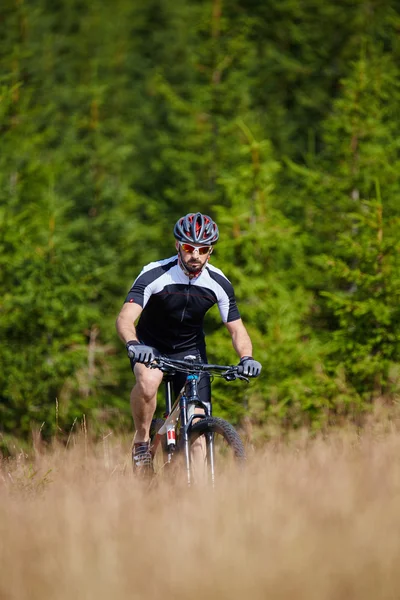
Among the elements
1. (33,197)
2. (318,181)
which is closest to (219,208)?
(318,181)

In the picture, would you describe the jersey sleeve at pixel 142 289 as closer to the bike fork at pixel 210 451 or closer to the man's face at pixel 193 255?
the man's face at pixel 193 255

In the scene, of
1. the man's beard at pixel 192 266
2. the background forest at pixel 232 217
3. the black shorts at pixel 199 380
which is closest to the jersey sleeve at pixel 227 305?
the man's beard at pixel 192 266

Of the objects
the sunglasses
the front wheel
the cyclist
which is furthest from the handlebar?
the sunglasses

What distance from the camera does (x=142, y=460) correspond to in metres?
6.15

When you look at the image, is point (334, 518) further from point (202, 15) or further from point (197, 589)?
point (202, 15)

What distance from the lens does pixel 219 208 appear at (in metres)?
16.4

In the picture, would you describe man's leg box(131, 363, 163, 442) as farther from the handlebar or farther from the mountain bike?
the handlebar

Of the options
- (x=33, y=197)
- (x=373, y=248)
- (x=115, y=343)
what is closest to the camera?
(x=373, y=248)

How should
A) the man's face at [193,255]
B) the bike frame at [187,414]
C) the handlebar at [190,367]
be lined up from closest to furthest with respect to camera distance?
the bike frame at [187,414] < the handlebar at [190,367] < the man's face at [193,255]

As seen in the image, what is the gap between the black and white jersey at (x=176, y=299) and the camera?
20.8 feet

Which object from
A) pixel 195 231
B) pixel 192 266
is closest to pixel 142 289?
pixel 192 266

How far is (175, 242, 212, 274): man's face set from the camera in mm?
6234

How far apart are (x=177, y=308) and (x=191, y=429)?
119 centimetres

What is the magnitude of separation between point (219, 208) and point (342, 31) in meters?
17.4
